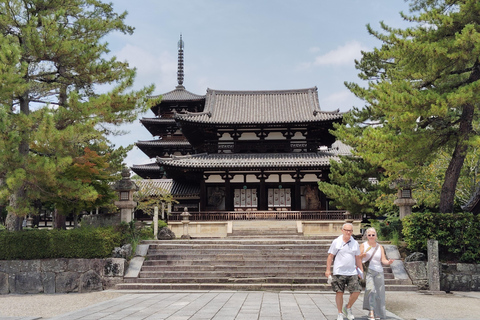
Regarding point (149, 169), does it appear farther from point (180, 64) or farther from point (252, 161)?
point (180, 64)

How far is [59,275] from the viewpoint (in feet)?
→ 41.3

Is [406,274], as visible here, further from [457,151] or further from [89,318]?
[89,318]

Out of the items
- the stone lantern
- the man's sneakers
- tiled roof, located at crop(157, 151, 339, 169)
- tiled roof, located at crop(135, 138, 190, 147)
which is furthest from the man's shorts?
tiled roof, located at crop(135, 138, 190, 147)

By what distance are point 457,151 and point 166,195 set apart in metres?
17.2

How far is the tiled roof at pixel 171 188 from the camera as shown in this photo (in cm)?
2599

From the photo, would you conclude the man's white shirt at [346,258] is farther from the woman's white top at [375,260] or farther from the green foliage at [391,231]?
the green foliage at [391,231]

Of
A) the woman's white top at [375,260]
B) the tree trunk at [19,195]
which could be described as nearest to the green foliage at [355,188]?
the woman's white top at [375,260]

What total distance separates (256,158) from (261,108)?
5063 mm

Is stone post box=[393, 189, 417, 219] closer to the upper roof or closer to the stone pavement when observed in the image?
the stone pavement

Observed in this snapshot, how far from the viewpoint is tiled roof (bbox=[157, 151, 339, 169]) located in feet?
78.6

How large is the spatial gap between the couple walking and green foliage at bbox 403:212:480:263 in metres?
6.16

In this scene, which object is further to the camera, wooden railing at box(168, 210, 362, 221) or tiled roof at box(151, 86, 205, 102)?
tiled roof at box(151, 86, 205, 102)

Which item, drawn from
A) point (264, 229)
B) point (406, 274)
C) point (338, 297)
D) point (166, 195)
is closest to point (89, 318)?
point (338, 297)

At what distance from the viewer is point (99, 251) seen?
1286 centimetres
